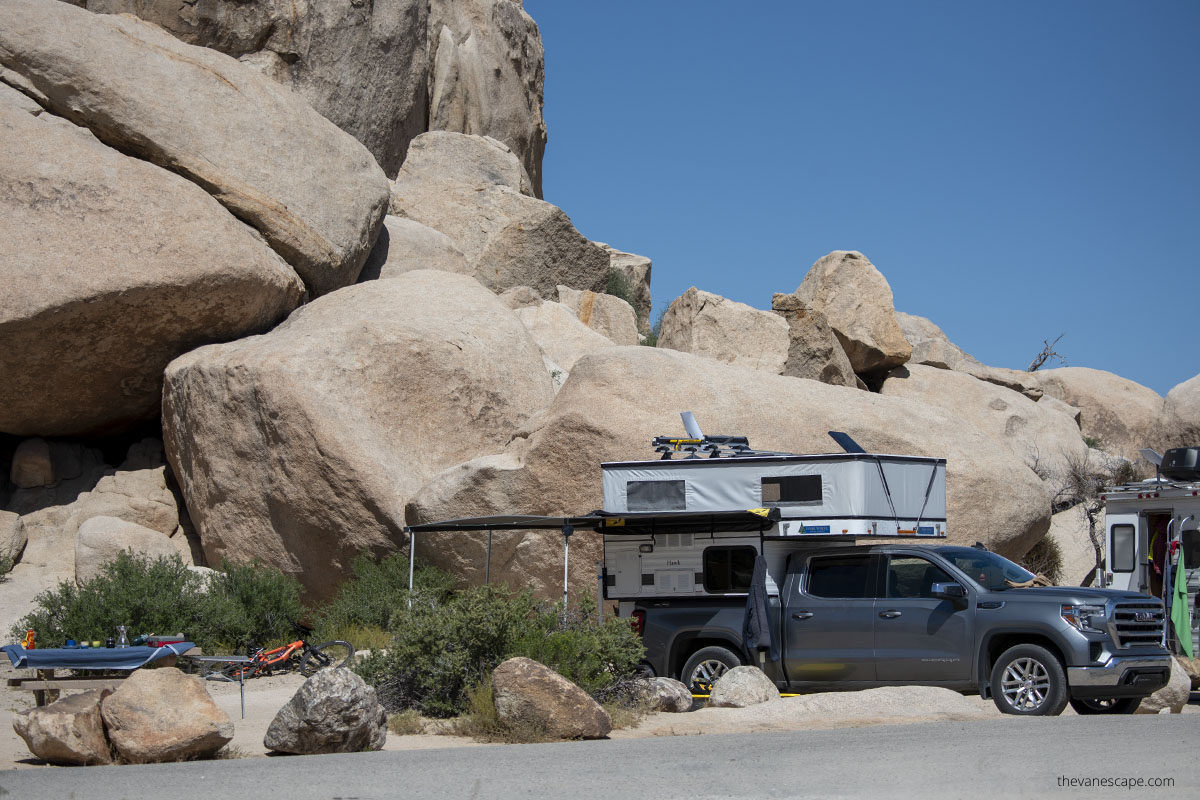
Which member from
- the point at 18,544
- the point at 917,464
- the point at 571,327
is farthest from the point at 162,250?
the point at 917,464

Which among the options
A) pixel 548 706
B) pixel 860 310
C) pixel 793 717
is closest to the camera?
pixel 548 706

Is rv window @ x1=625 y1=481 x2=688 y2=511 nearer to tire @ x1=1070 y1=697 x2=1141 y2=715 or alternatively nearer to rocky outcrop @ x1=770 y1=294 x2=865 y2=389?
tire @ x1=1070 y1=697 x2=1141 y2=715

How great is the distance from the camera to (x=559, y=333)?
2650 cm

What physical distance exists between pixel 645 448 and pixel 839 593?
6.00m

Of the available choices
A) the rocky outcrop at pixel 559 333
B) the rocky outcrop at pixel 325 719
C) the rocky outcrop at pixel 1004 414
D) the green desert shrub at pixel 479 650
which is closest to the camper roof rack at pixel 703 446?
the green desert shrub at pixel 479 650

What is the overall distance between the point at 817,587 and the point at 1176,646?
484cm

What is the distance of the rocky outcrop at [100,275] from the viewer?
2003cm

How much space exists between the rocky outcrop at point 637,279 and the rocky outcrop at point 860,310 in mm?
10783

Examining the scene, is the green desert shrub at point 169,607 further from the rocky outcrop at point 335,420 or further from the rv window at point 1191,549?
the rv window at point 1191,549

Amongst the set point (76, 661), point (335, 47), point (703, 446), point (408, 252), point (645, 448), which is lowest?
point (76, 661)

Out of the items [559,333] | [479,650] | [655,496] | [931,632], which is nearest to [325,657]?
[479,650]

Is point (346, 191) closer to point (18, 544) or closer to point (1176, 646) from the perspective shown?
point (18, 544)

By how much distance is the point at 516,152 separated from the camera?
138 feet

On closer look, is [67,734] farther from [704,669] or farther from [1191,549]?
[1191,549]
